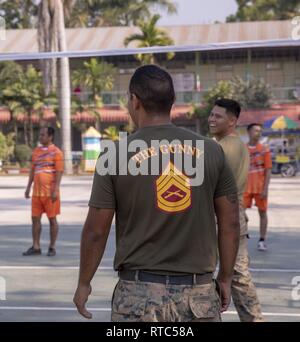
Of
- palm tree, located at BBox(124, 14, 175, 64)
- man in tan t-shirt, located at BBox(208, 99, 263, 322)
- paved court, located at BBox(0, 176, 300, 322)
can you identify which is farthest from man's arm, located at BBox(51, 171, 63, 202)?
palm tree, located at BBox(124, 14, 175, 64)

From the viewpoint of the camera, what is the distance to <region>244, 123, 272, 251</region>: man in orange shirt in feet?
35.1

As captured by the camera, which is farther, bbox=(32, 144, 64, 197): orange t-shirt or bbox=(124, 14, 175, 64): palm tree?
bbox=(124, 14, 175, 64): palm tree

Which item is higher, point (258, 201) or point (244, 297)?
point (244, 297)

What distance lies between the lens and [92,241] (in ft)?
12.3

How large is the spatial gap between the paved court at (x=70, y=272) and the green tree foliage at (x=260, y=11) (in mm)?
39627

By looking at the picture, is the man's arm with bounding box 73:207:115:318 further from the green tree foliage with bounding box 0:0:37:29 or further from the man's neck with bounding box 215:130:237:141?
the green tree foliage with bounding box 0:0:37:29

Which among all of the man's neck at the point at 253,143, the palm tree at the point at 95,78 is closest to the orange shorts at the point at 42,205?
the man's neck at the point at 253,143

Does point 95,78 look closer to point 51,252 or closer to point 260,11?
point 260,11

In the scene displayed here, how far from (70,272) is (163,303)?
559 centimetres

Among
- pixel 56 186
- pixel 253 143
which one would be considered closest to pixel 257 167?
pixel 253 143

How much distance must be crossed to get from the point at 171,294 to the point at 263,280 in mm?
5119
